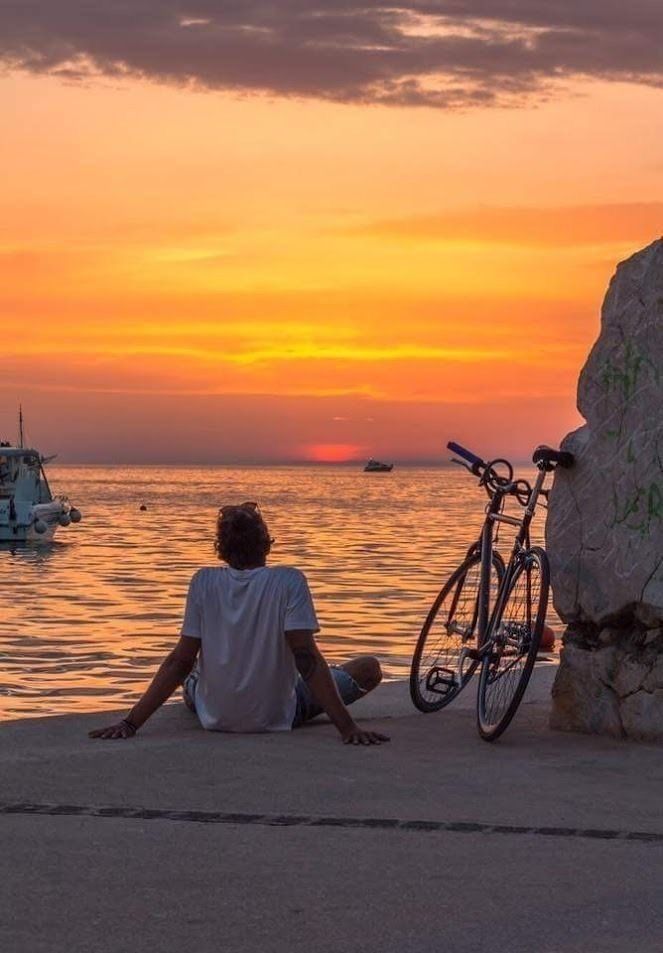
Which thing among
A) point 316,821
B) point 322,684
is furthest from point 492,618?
→ point 316,821

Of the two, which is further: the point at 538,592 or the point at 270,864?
the point at 538,592

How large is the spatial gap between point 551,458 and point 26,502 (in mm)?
48748

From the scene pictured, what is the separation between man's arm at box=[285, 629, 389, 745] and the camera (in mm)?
7555

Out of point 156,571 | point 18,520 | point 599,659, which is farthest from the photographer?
point 18,520

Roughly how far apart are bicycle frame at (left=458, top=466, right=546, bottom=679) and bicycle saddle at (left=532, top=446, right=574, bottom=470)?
0.15 ft

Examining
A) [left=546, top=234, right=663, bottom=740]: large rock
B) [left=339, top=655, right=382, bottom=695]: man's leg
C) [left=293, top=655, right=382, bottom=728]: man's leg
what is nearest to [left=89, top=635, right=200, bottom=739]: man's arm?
[left=293, top=655, right=382, bottom=728]: man's leg

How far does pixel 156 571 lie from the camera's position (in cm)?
3697

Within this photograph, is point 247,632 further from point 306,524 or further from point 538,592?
point 306,524

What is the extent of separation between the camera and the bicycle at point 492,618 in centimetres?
792

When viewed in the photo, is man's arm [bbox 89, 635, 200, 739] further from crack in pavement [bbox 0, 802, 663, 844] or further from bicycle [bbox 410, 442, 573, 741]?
crack in pavement [bbox 0, 802, 663, 844]

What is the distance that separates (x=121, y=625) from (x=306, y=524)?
47.4 m

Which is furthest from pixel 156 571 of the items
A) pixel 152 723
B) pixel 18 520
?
pixel 152 723

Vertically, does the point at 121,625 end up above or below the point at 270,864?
below

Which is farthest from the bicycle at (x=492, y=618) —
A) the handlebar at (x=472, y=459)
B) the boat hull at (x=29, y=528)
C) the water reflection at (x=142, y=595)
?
the boat hull at (x=29, y=528)
